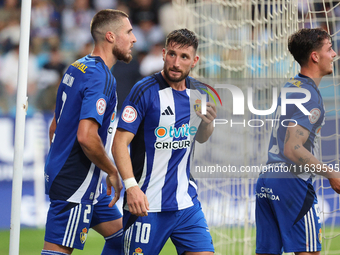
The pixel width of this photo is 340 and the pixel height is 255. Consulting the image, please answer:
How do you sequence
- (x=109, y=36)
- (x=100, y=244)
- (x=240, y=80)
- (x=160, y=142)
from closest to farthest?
(x=160, y=142), (x=109, y=36), (x=240, y=80), (x=100, y=244)

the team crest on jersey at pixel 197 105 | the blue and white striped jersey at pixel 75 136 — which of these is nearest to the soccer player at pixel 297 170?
the team crest on jersey at pixel 197 105

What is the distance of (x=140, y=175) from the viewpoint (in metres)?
2.88

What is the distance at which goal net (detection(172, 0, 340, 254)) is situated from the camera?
4.32 meters

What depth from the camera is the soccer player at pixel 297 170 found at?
2.90 m

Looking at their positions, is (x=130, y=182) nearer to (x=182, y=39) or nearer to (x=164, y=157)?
(x=164, y=157)

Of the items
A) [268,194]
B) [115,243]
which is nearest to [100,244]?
[115,243]

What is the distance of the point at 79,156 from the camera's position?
9.73 ft

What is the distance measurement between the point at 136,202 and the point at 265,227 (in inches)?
44.0

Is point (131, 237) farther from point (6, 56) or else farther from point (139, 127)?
point (6, 56)

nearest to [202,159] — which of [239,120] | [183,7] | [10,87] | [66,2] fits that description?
[239,120]

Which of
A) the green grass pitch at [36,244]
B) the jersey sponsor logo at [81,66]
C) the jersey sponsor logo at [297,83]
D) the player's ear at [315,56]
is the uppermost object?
the player's ear at [315,56]

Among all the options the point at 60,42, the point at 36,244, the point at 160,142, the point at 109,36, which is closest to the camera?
the point at 160,142

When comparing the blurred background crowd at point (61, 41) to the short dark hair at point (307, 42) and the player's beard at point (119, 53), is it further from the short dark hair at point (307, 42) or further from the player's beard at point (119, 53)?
the short dark hair at point (307, 42)

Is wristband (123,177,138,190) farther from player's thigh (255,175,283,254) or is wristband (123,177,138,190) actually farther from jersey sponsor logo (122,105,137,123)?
player's thigh (255,175,283,254)
